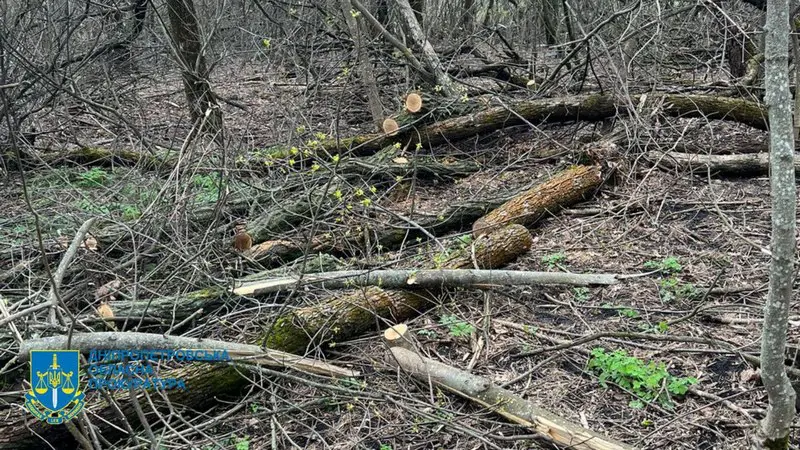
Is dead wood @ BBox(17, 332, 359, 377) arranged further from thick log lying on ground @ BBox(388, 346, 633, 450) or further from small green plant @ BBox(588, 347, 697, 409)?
small green plant @ BBox(588, 347, 697, 409)

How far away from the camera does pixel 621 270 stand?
178 inches

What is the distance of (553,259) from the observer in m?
Result: 4.71

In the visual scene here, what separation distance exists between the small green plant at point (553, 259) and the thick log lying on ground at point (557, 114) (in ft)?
7.23

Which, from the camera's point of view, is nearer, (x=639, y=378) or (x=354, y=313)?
(x=639, y=378)

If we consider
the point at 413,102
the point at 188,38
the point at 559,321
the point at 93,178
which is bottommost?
the point at 559,321

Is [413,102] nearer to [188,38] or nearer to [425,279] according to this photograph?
[188,38]

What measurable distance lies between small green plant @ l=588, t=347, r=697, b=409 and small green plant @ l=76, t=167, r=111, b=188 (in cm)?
561

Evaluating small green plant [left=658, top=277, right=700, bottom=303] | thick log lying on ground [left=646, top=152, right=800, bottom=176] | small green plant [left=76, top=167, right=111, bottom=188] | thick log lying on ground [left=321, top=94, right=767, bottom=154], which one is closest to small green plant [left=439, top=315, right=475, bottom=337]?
small green plant [left=658, top=277, right=700, bottom=303]

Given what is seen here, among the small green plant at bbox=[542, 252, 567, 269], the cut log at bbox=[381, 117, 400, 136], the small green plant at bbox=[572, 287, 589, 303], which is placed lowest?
the small green plant at bbox=[572, 287, 589, 303]

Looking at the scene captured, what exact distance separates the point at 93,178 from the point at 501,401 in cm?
558

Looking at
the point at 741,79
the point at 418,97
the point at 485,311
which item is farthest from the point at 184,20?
the point at 741,79

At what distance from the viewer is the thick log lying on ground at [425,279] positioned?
4.12 metres

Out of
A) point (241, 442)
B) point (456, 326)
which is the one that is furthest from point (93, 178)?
point (456, 326)

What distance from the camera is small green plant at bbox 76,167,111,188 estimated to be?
258 inches
